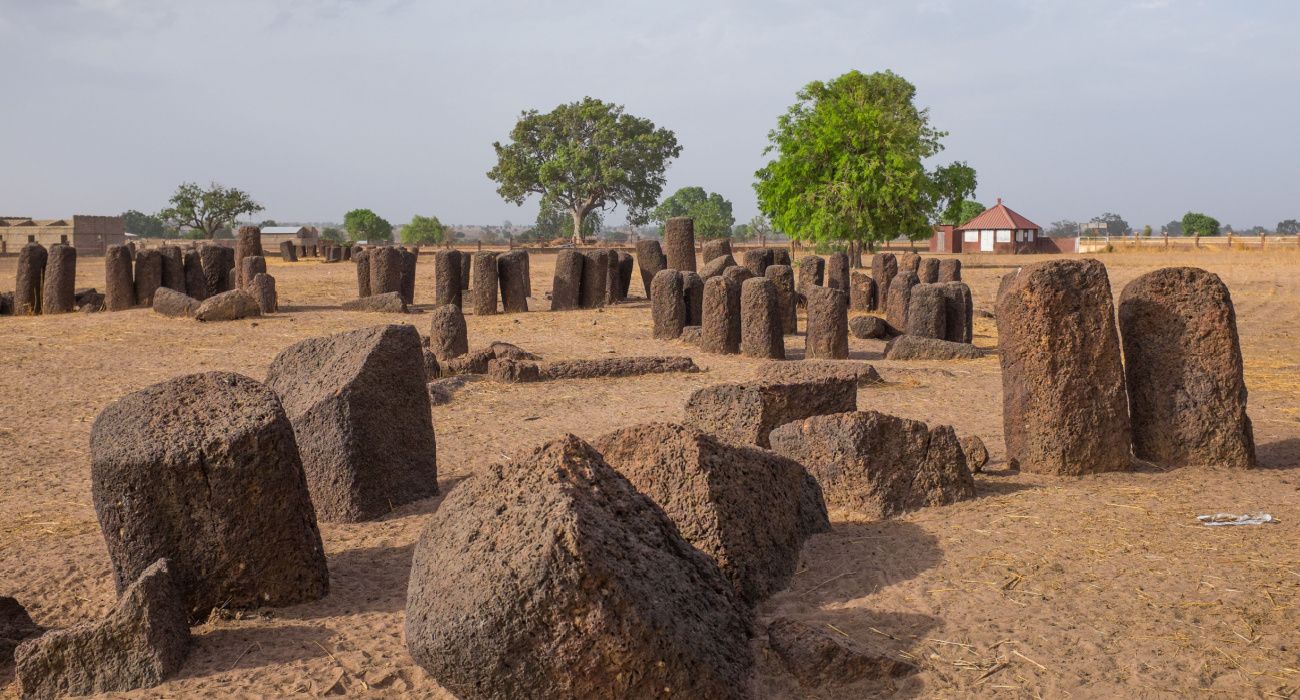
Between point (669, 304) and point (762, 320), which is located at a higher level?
point (669, 304)

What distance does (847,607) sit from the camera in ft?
16.9

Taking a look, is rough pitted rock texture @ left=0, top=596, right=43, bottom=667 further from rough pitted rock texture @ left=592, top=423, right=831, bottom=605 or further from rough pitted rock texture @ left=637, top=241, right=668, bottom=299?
rough pitted rock texture @ left=637, top=241, right=668, bottom=299

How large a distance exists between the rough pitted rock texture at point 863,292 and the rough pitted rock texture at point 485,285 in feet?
25.4

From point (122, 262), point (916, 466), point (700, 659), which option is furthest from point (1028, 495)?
point (122, 262)

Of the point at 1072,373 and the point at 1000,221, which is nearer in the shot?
the point at 1072,373

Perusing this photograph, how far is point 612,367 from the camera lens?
13.5 meters

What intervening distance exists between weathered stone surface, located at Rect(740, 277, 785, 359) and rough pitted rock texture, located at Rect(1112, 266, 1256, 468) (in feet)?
24.7

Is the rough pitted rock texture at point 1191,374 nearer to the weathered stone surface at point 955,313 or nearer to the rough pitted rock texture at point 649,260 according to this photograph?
the weathered stone surface at point 955,313

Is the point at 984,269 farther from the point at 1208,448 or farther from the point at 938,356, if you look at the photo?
the point at 1208,448

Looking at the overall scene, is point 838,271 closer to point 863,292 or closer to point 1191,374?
point 863,292

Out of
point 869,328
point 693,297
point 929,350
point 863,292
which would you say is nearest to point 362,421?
point 929,350

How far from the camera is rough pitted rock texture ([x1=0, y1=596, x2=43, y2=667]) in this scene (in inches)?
195

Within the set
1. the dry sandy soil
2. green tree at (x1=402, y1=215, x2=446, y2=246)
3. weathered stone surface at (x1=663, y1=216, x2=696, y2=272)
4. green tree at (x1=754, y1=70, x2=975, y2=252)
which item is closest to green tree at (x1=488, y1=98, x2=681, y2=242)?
green tree at (x1=402, y1=215, x2=446, y2=246)

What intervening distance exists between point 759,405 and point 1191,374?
3.09 meters
